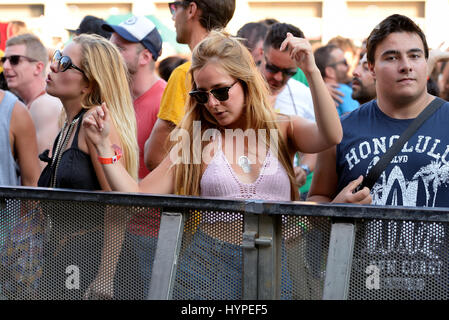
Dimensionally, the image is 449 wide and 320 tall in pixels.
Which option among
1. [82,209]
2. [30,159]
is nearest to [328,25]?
[30,159]

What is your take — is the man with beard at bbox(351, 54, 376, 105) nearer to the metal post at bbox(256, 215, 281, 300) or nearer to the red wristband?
the red wristband

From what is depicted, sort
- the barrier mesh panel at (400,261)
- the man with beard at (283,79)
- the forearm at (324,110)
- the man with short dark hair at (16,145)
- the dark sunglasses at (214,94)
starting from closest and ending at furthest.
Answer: the barrier mesh panel at (400,261)
the forearm at (324,110)
the dark sunglasses at (214,94)
the man with short dark hair at (16,145)
the man with beard at (283,79)

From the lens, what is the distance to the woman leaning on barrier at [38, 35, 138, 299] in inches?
82.5

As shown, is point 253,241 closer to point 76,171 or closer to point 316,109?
point 316,109

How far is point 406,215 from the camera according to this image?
1.85m

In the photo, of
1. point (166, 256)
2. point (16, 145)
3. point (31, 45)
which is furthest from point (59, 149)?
point (31, 45)

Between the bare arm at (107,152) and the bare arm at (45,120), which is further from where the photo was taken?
the bare arm at (45,120)

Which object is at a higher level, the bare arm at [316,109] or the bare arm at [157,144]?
the bare arm at [316,109]

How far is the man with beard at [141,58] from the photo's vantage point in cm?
427

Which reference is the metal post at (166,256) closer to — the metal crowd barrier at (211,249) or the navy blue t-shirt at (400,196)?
the metal crowd barrier at (211,249)

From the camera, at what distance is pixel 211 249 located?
6.68 feet

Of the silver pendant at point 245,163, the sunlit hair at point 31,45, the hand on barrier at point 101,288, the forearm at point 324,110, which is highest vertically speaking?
the sunlit hair at point 31,45

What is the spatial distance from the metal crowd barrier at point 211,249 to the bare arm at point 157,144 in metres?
1.44

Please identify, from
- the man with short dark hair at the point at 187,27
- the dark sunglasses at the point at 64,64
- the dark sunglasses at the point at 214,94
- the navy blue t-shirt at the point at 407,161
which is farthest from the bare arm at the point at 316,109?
the dark sunglasses at the point at 64,64
